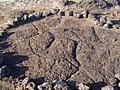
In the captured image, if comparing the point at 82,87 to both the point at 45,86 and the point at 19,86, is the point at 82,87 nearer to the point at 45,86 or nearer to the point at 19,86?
the point at 45,86

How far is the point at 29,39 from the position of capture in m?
23.4

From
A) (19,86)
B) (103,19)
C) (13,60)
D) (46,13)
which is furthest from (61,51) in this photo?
(46,13)

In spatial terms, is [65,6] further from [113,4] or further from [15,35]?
[15,35]

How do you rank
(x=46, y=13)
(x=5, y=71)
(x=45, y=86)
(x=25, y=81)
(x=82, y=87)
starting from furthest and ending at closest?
1. (x=46, y=13)
2. (x=5, y=71)
3. (x=25, y=81)
4. (x=82, y=87)
5. (x=45, y=86)

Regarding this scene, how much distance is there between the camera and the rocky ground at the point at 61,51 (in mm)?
19548

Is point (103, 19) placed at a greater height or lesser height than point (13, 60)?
greater

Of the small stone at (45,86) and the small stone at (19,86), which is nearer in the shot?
the small stone at (45,86)

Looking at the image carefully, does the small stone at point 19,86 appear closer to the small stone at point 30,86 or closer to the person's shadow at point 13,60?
the small stone at point 30,86

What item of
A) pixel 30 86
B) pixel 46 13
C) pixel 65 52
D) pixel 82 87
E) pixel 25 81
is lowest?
pixel 82 87

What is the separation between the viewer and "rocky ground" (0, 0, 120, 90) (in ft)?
64.1

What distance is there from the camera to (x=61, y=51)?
22.0 m

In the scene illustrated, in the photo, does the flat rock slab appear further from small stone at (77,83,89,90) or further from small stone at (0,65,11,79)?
small stone at (77,83,89,90)

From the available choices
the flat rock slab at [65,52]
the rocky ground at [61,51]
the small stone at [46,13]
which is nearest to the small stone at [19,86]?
the rocky ground at [61,51]

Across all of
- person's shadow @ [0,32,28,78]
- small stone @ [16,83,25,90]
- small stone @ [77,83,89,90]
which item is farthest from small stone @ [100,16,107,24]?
small stone @ [16,83,25,90]
